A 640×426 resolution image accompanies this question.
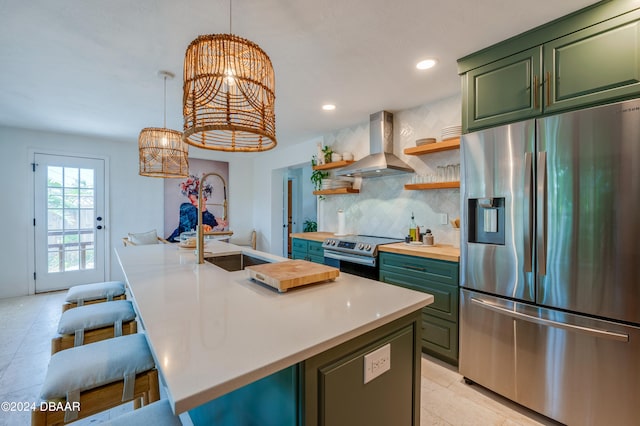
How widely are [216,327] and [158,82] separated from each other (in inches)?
100

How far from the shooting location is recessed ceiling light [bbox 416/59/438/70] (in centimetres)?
224

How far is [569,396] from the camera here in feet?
5.43

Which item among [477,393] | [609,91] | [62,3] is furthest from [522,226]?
[62,3]

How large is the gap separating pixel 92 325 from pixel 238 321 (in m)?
1.23

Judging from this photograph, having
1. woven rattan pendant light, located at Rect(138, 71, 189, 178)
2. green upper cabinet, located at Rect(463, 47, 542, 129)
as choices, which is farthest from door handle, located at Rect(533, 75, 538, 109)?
woven rattan pendant light, located at Rect(138, 71, 189, 178)

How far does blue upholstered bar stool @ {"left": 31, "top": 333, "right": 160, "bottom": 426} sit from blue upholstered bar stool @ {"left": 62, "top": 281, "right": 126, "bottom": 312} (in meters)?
1.02

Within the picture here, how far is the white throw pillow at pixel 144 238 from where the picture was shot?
14.7 ft

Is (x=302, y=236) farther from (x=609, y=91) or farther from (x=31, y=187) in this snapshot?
(x=31, y=187)

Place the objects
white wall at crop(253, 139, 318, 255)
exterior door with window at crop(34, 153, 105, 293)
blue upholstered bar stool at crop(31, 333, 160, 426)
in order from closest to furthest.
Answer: blue upholstered bar stool at crop(31, 333, 160, 426) < exterior door with window at crop(34, 153, 105, 293) < white wall at crop(253, 139, 318, 255)

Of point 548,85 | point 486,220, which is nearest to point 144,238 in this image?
point 486,220

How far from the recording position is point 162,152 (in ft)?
8.30

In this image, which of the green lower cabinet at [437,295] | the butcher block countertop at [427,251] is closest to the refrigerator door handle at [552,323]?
the green lower cabinet at [437,295]

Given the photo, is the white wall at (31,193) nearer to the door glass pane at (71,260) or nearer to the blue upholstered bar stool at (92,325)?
the door glass pane at (71,260)

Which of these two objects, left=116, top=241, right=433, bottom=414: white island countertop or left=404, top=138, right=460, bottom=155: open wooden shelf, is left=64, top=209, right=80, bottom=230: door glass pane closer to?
left=116, top=241, right=433, bottom=414: white island countertop
